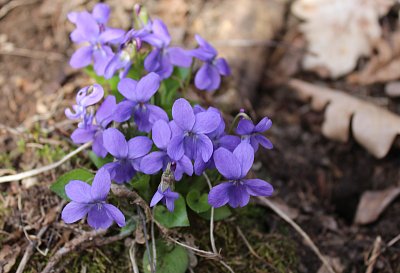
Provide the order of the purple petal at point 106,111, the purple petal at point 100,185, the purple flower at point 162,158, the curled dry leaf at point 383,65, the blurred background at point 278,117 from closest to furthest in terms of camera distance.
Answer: the purple petal at point 100,185, the purple flower at point 162,158, the purple petal at point 106,111, the blurred background at point 278,117, the curled dry leaf at point 383,65

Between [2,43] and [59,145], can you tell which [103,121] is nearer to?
[59,145]

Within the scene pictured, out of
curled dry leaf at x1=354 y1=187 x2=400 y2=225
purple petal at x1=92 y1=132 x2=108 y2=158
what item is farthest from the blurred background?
purple petal at x1=92 y1=132 x2=108 y2=158

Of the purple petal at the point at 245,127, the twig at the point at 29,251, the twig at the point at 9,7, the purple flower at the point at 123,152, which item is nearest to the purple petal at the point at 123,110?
the purple flower at the point at 123,152

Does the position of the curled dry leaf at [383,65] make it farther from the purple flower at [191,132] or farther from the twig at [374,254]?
the purple flower at [191,132]

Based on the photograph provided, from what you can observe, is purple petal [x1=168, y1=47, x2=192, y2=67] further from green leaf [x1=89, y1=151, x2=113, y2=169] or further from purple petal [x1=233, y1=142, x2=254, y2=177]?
purple petal [x1=233, y1=142, x2=254, y2=177]

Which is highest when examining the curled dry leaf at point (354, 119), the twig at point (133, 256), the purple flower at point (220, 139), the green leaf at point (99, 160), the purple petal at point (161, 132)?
the purple petal at point (161, 132)

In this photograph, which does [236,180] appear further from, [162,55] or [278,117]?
[278,117]
